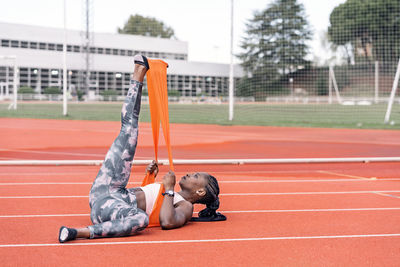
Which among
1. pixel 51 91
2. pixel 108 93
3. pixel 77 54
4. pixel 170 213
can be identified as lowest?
pixel 170 213

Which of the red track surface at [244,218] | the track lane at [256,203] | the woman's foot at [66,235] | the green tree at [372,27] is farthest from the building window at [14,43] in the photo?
the woman's foot at [66,235]

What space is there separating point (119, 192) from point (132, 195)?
0.13m

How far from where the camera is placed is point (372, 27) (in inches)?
1102

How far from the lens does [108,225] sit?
4672mm

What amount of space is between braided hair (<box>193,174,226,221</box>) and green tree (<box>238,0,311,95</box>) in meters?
23.0

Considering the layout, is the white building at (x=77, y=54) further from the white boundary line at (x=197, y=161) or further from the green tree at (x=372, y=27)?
the white boundary line at (x=197, y=161)

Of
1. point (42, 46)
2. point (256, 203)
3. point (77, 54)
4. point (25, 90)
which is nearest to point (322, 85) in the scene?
point (77, 54)

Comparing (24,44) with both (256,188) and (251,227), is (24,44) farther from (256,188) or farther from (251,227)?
(251,227)

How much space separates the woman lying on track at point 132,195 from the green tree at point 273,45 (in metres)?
23.0

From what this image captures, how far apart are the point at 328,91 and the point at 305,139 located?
67.4ft

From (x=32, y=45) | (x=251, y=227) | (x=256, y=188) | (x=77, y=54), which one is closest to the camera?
(x=251, y=227)

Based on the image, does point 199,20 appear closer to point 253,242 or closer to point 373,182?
point 373,182

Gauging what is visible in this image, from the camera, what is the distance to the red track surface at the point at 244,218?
13.6 ft

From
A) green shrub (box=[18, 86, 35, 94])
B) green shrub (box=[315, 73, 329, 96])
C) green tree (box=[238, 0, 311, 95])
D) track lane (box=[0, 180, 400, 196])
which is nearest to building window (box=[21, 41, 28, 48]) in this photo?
green shrub (box=[18, 86, 35, 94])
